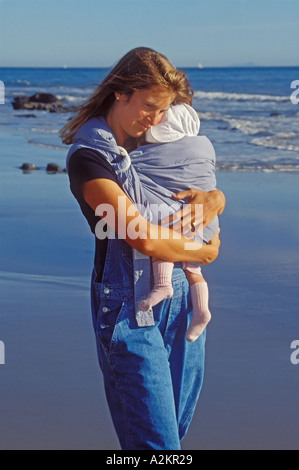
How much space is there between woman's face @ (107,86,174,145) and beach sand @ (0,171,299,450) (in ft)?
5.82

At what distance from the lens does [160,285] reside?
2.74m

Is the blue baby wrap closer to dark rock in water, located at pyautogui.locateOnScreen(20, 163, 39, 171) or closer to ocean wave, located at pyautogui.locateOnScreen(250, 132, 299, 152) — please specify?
dark rock in water, located at pyautogui.locateOnScreen(20, 163, 39, 171)

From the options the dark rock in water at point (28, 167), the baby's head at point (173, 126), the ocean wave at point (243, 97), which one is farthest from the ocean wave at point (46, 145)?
the ocean wave at point (243, 97)

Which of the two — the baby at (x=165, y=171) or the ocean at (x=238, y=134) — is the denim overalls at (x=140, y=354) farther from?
the ocean at (x=238, y=134)

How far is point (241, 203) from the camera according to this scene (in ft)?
30.9

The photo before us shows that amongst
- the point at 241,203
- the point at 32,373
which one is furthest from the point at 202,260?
the point at 241,203

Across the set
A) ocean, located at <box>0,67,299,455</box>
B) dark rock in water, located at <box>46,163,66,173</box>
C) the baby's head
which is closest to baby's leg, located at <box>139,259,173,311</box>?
the baby's head

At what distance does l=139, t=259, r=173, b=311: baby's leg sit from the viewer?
2.72 meters

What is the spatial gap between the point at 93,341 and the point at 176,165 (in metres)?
2.52

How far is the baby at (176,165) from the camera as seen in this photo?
9.30 ft

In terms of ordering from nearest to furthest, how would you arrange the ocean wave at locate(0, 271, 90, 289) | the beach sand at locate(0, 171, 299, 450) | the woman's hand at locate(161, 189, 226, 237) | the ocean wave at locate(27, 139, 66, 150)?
the woman's hand at locate(161, 189, 226, 237)
the beach sand at locate(0, 171, 299, 450)
the ocean wave at locate(0, 271, 90, 289)
the ocean wave at locate(27, 139, 66, 150)
